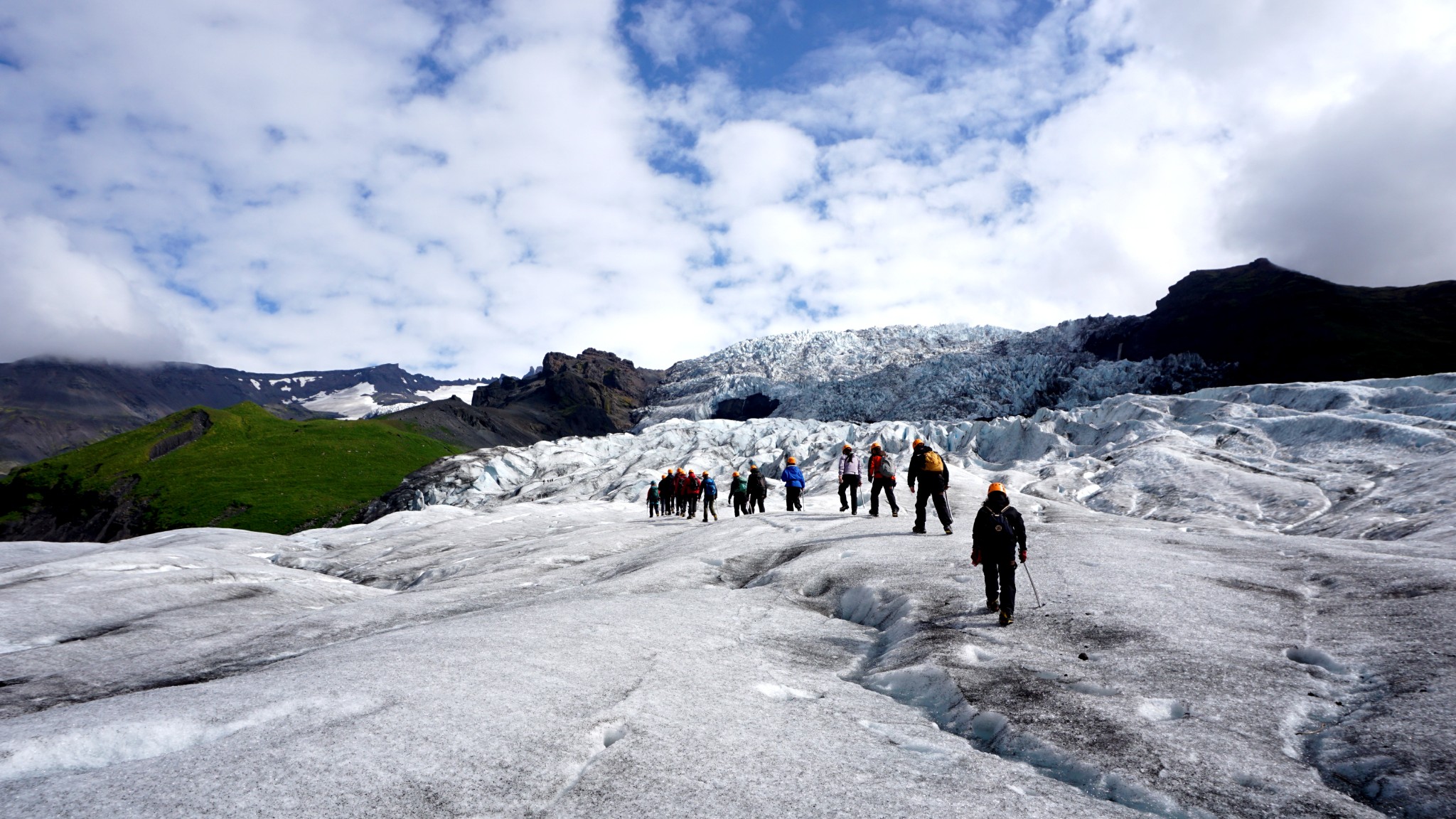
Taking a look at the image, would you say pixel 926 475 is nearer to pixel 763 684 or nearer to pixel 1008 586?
pixel 1008 586

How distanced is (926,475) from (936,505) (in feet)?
2.92

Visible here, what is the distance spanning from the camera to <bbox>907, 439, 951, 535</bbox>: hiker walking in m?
18.9

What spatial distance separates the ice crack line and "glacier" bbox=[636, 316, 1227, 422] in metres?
144

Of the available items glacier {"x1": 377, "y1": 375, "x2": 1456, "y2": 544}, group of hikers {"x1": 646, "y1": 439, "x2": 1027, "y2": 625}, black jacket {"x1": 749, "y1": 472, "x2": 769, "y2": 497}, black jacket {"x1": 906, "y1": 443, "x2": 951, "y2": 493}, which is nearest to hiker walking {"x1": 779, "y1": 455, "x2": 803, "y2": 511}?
group of hikers {"x1": 646, "y1": 439, "x2": 1027, "y2": 625}

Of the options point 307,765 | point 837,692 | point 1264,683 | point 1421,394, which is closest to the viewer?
point 307,765

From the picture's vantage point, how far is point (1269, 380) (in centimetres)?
14350

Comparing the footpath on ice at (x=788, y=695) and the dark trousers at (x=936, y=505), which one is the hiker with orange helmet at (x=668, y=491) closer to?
the dark trousers at (x=936, y=505)

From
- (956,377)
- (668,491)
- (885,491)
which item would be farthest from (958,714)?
(956,377)

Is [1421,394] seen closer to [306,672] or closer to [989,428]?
[989,428]

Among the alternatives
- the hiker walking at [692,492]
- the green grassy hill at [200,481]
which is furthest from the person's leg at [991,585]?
the green grassy hill at [200,481]

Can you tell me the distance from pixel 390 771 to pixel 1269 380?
7149 inches

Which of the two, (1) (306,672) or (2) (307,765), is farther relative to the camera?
(1) (306,672)

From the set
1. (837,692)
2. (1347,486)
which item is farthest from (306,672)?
(1347,486)

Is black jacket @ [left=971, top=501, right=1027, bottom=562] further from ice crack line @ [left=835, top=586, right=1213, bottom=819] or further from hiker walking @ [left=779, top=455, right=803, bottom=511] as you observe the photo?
hiker walking @ [left=779, top=455, right=803, bottom=511]
